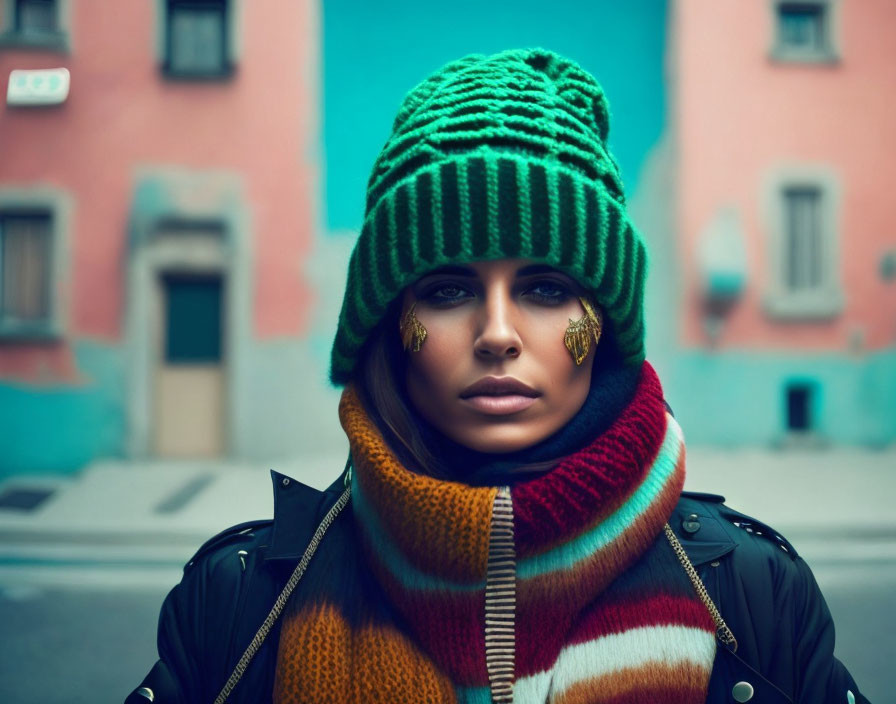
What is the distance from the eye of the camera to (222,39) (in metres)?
3.82

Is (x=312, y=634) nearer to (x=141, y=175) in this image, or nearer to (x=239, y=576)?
(x=239, y=576)

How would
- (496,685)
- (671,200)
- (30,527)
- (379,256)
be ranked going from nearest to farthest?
(496,685) → (379,256) → (30,527) → (671,200)

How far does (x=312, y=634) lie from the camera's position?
2.89 feet

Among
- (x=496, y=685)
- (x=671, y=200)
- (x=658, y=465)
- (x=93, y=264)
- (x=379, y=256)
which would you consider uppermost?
(x=671, y=200)

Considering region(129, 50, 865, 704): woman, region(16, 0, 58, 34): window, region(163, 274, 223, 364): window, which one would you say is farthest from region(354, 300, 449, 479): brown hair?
region(163, 274, 223, 364): window

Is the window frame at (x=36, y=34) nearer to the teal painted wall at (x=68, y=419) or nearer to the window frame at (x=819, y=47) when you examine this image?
the teal painted wall at (x=68, y=419)

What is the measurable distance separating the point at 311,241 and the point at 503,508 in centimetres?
324

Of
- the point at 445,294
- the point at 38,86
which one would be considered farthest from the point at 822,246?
the point at 38,86

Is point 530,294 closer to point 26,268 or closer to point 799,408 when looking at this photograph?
point 799,408

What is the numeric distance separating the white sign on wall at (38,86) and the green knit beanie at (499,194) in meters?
2.91

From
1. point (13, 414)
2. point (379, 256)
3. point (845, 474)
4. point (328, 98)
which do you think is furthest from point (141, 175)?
point (845, 474)

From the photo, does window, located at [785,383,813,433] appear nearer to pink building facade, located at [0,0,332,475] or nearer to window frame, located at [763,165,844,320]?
window frame, located at [763,165,844,320]

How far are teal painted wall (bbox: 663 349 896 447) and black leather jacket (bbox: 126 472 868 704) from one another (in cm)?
270

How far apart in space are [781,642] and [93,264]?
394cm
